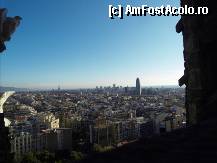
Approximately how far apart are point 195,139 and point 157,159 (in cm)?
38

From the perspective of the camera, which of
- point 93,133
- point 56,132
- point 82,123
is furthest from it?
point 82,123

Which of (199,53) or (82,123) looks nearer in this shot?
(199,53)

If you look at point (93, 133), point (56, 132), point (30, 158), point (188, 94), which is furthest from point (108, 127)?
point (188, 94)

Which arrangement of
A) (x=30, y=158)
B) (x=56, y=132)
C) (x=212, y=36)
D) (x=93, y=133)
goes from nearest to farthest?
(x=212, y=36) → (x=30, y=158) → (x=56, y=132) → (x=93, y=133)

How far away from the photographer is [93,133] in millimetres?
53469

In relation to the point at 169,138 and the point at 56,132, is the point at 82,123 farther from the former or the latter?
the point at 169,138

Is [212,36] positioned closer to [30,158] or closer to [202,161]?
[202,161]

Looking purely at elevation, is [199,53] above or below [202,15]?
below

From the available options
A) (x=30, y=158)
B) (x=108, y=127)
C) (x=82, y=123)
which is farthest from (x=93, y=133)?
(x=30, y=158)

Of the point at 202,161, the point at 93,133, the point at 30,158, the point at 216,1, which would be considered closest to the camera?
the point at 202,161

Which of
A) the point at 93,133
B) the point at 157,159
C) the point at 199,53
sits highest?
the point at 199,53

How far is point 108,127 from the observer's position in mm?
55562

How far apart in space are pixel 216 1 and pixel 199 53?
0.67 m

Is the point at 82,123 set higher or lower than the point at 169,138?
lower
